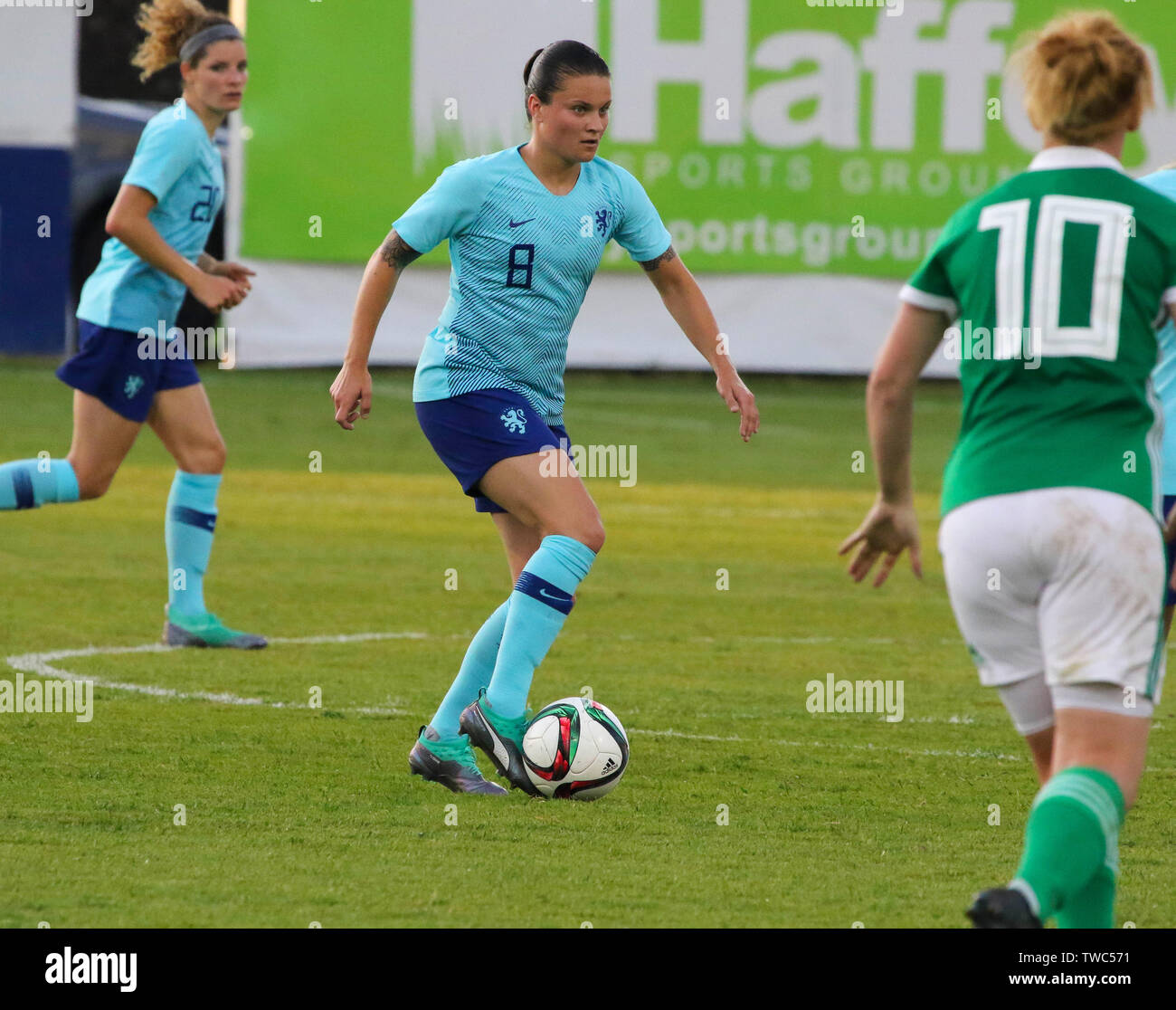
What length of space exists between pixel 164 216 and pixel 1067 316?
5.66 metres

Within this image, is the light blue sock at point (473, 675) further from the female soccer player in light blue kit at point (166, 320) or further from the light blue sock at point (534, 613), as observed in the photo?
the female soccer player in light blue kit at point (166, 320)

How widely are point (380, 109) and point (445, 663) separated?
14.1 m

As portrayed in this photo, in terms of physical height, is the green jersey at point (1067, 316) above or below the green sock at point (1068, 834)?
above

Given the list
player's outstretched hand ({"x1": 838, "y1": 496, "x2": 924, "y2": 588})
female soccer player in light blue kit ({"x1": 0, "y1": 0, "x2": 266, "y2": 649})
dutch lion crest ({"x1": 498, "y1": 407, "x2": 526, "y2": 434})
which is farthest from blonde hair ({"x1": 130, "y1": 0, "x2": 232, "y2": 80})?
player's outstretched hand ({"x1": 838, "y1": 496, "x2": 924, "y2": 588})

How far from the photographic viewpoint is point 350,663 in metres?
8.20

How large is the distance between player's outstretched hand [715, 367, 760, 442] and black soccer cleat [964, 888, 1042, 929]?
2.71m

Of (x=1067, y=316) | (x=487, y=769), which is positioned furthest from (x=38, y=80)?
(x=1067, y=316)

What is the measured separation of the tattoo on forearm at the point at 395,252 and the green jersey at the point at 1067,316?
7.75 ft

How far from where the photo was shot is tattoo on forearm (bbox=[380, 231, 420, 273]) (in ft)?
18.8

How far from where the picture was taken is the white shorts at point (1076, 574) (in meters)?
3.55

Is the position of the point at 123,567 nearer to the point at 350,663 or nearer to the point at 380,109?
the point at 350,663

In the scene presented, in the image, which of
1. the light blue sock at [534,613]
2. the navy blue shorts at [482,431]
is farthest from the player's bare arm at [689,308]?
the light blue sock at [534,613]
